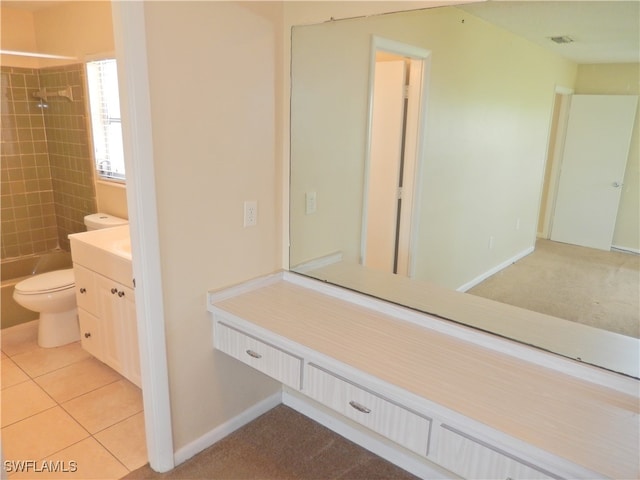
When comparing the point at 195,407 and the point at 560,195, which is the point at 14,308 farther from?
the point at 560,195

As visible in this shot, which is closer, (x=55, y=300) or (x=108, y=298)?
(x=108, y=298)

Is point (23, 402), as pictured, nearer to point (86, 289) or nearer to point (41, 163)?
point (86, 289)

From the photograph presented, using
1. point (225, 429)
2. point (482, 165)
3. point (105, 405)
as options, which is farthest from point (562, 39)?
point (105, 405)

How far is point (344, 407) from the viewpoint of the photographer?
1.55 meters

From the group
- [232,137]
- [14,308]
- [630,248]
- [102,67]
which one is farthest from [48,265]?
[630,248]

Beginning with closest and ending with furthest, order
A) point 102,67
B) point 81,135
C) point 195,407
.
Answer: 1. point 195,407
2. point 102,67
3. point 81,135

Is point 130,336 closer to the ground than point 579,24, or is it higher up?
closer to the ground

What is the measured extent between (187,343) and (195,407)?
33cm

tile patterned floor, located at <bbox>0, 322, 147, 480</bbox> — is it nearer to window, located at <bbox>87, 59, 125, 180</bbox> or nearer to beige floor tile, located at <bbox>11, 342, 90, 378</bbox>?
beige floor tile, located at <bbox>11, 342, 90, 378</bbox>

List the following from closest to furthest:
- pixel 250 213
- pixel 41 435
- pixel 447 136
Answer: pixel 447 136, pixel 250 213, pixel 41 435

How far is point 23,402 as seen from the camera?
2400mm

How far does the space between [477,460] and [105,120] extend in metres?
3.14

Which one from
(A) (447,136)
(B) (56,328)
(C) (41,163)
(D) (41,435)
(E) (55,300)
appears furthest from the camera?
(C) (41,163)

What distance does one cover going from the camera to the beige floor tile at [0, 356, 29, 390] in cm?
258
